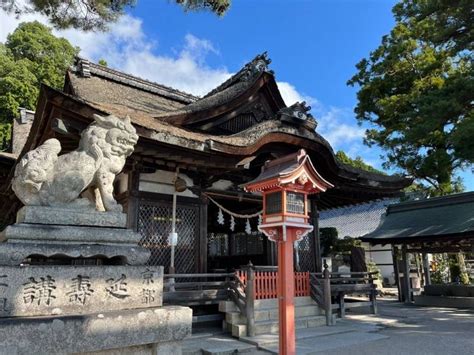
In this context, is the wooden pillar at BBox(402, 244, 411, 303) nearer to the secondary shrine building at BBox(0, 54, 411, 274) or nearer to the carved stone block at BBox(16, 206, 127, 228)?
the secondary shrine building at BBox(0, 54, 411, 274)

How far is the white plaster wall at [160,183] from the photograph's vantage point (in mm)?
8422

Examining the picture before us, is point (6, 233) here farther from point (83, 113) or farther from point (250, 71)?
point (250, 71)

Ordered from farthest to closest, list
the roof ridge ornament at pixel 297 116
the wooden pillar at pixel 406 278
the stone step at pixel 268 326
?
1. the wooden pillar at pixel 406 278
2. the roof ridge ornament at pixel 297 116
3. the stone step at pixel 268 326

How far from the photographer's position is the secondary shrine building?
24.0 feet

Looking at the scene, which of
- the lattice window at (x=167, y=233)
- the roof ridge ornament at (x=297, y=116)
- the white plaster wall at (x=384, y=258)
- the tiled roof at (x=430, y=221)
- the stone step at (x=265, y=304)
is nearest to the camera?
the stone step at (x=265, y=304)

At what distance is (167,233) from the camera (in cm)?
841

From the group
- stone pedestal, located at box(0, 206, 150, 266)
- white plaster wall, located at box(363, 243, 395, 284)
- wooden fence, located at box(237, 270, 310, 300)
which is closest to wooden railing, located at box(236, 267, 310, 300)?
wooden fence, located at box(237, 270, 310, 300)

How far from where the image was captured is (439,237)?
12.7 meters

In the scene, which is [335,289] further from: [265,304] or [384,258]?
[384,258]

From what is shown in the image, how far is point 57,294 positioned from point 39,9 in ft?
23.0

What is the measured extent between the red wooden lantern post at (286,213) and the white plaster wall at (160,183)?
3.65 m

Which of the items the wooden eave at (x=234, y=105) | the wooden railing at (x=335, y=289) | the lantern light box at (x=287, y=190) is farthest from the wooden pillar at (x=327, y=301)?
the wooden eave at (x=234, y=105)

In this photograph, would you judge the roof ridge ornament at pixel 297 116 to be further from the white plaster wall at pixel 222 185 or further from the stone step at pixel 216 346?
the stone step at pixel 216 346

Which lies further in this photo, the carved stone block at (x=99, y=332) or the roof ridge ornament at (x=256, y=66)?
the roof ridge ornament at (x=256, y=66)
